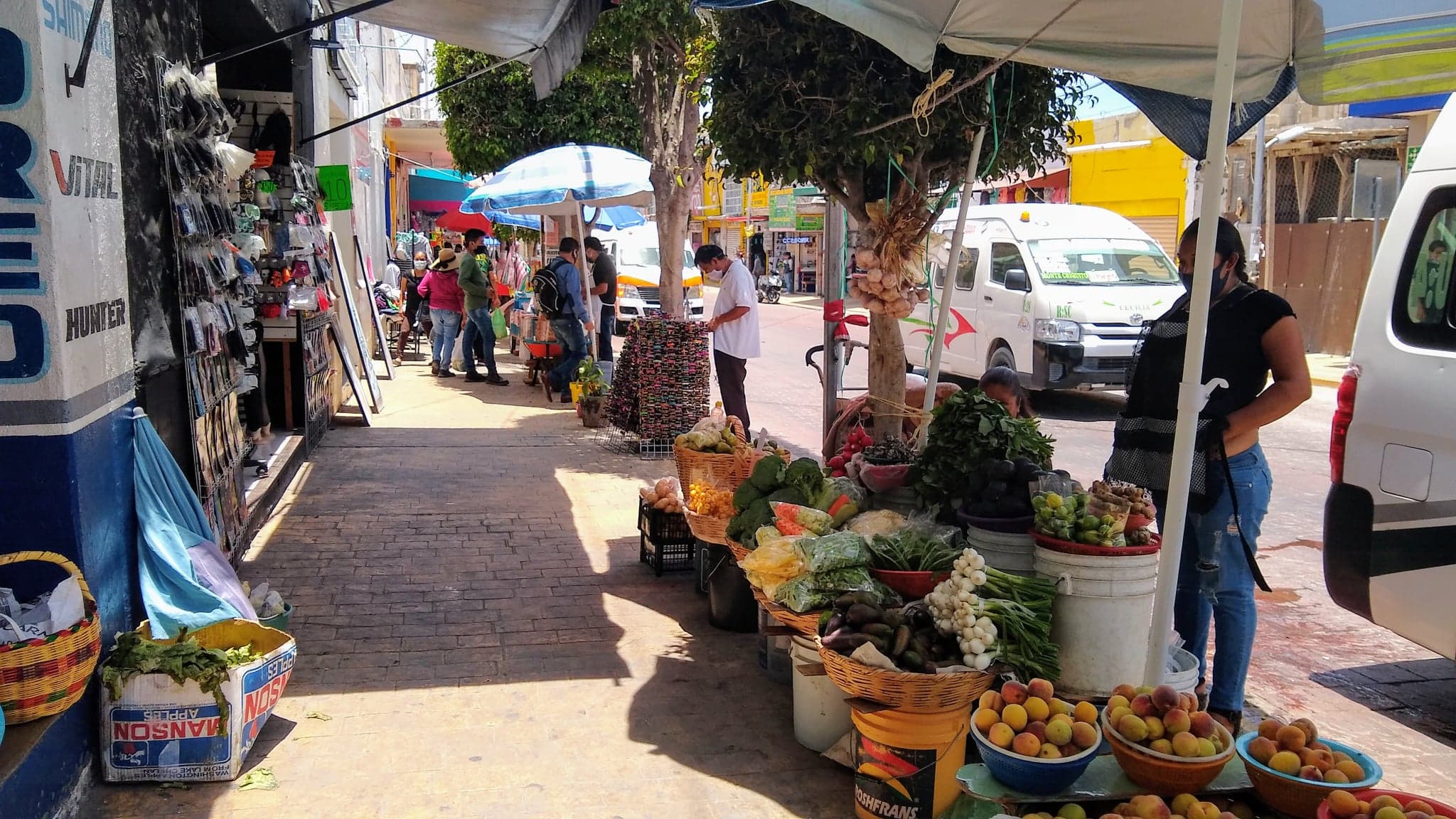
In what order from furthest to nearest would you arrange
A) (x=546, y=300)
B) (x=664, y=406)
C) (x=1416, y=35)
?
1. (x=546, y=300)
2. (x=664, y=406)
3. (x=1416, y=35)

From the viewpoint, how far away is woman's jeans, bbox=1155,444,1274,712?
418 cm

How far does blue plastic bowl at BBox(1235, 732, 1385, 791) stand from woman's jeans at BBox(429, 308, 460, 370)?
559 inches

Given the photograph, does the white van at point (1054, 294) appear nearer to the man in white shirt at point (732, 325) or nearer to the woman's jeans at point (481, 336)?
the man in white shirt at point (732, 325)

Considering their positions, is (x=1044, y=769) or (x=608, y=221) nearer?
(x=1044, y=769)

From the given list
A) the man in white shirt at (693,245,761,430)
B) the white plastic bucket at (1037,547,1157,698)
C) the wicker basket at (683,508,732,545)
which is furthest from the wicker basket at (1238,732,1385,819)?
the man in white shirt at (693,245,761,430)

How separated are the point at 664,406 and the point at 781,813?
21.7ft

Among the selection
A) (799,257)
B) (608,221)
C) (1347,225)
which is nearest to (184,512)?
(608,221)

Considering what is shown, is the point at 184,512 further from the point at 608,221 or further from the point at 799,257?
the point at 799,257

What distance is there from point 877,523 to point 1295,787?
213cm

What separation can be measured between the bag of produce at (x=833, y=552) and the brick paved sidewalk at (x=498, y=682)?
31.7 inches

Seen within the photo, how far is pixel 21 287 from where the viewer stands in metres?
3.35

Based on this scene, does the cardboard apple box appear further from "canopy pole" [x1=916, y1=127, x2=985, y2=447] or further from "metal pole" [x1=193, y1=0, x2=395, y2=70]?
"metal pole" [x1=193, y1=0, x2=395, y2=70]

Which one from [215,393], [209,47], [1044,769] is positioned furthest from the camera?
[209,47]

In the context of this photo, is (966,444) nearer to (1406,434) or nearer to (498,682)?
(1406,434)
